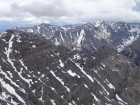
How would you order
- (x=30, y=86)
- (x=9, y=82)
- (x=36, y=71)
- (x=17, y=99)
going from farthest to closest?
(x=36, y=71) < (x=30, y=86) < (x=9, y=82) < (x=17, y=99)

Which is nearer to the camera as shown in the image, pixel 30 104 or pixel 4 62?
pixel 30 104

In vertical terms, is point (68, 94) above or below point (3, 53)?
below

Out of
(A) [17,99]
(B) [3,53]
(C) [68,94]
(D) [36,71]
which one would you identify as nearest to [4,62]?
(B) [3,53]

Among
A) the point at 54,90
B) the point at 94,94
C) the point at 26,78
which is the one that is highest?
the point at 26,78

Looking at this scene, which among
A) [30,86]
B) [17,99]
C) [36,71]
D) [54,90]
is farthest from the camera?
[36,71]

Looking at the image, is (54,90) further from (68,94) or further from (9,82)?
(9,82)

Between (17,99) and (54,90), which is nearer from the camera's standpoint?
(17,99)

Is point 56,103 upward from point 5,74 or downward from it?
downward

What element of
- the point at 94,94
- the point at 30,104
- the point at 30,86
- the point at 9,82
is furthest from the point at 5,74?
the point at 94,94

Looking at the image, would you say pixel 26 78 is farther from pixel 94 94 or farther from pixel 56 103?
pixel 94 94
